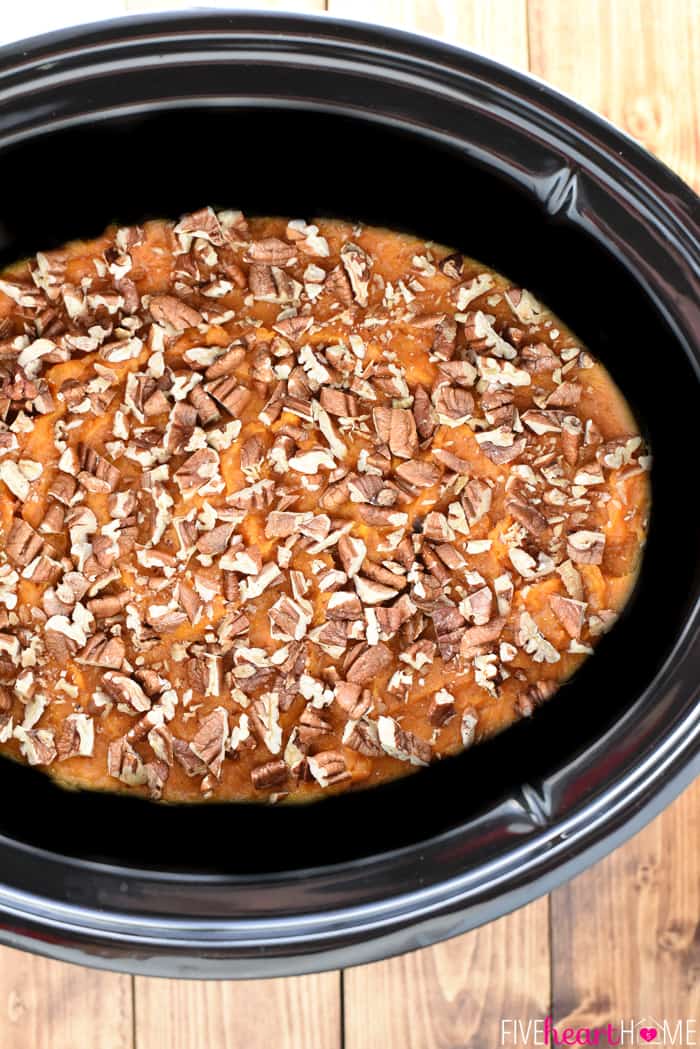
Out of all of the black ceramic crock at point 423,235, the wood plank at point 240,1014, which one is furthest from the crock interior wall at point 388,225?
the wood plank at point 240,1014

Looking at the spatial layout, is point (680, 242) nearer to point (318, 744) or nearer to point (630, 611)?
point (630, 611)

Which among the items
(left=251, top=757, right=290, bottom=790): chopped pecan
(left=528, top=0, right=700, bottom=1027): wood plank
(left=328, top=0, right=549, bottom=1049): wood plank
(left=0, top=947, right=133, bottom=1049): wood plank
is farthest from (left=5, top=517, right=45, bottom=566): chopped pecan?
(left=528, top=0, right=700, bottom=1027): wood plank

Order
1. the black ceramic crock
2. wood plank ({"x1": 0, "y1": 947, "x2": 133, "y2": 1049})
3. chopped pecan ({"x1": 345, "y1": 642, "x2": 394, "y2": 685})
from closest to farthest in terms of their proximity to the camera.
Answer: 1. the black ceramic crock
2. chopped pecan ({"x1": 345, "y1": 642, "x2": 394, "y2": 685})
3. wood plank ({"x1": 0, "y1": 947, "x2": 133, "y2": 1049})

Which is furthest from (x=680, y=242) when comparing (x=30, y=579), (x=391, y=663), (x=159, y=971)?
(x=159, y=971)

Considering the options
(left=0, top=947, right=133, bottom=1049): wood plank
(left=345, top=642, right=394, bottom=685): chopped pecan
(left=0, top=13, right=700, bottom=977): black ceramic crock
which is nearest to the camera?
(left=0, top=13, right=700, bottom=977): black ceramic crock

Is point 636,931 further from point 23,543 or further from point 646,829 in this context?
point 23,543

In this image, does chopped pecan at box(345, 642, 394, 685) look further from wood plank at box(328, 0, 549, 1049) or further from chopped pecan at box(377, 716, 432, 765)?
wood plank at box(328, 0, 549, 1049)

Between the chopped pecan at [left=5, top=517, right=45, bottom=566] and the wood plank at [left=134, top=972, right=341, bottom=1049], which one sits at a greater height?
the chopped pecan at [left=5, top=517, right=45, bottom=566]
